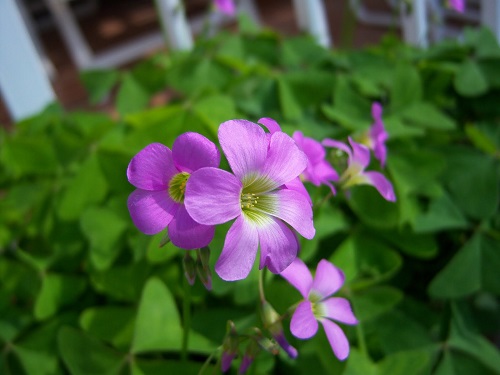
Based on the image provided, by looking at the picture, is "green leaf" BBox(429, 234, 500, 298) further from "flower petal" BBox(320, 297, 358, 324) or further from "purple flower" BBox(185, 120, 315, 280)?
"purple flower" BBox(185, 120, 315, 280)

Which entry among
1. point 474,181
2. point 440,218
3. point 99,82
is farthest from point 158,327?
point 99,82

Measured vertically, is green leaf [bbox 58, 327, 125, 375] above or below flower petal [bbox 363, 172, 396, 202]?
below

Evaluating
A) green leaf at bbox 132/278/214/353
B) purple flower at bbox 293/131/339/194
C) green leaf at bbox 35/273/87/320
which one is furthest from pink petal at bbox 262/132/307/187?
green leaf at bbox 35/273/87/320

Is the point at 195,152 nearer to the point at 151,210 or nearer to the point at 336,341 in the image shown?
the point at 151,210

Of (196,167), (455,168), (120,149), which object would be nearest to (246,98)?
(120,149)

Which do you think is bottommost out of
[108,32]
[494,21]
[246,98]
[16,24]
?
Answer: [108,32]

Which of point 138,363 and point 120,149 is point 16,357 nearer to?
point 138,363
